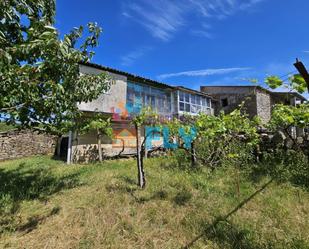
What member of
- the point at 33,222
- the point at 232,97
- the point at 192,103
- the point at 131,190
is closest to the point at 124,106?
the point at 192,103

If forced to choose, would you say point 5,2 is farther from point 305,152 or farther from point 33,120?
point 305,152

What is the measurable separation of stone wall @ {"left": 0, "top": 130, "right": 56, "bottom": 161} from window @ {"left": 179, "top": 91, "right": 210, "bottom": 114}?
11764 mm

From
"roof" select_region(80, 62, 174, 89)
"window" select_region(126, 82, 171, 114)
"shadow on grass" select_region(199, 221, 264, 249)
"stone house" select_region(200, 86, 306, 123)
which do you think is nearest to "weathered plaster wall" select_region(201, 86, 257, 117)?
"stone house" select_region(200, 86, 306, 123)

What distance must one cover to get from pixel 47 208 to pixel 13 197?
145 centimetres

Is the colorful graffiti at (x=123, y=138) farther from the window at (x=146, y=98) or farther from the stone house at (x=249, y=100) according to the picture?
the stone house at (x=249, y=100)

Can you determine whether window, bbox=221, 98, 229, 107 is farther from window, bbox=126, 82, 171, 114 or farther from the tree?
the tree

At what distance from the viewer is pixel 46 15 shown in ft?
14.4

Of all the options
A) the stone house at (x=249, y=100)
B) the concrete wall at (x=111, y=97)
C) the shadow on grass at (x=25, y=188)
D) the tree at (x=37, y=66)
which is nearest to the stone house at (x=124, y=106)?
the concrete wall at (x=111, y=97)

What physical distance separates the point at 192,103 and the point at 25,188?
625 inches

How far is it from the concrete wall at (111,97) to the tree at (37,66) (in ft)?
25.2

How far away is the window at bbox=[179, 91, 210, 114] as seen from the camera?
18656 millimetres

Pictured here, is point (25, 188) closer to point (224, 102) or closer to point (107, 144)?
point (107, 144)

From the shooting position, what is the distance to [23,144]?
52.2 ft

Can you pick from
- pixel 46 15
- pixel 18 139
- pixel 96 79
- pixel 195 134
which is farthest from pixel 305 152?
pixel 18 139
